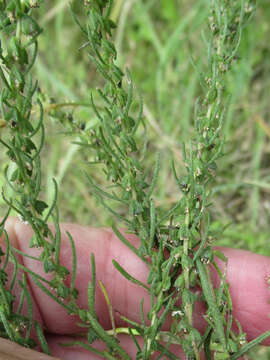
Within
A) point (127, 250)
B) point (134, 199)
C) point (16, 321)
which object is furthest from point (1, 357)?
point (127, 250)

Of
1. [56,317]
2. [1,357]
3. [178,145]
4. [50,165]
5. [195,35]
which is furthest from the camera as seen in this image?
[195,35]

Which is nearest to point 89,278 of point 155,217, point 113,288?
point 113,288

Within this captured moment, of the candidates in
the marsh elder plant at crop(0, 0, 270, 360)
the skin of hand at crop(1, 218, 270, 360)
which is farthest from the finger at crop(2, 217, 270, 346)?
the marsh elder plant at crop(0, 0, 270, 360)

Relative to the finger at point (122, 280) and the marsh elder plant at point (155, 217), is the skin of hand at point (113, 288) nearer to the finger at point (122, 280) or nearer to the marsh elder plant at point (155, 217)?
the finger at point (122, 280)

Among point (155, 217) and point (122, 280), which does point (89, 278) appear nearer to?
point (122, 280)

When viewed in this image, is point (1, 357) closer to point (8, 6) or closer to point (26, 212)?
point (26, 212)

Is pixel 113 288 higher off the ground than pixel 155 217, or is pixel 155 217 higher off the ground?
pixel 155 217

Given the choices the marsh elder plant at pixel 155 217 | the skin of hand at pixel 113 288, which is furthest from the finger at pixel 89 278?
the marsh elder plant at pixel 155 217

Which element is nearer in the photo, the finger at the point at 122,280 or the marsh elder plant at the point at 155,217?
the marsh elder plant at the point at 155,217
